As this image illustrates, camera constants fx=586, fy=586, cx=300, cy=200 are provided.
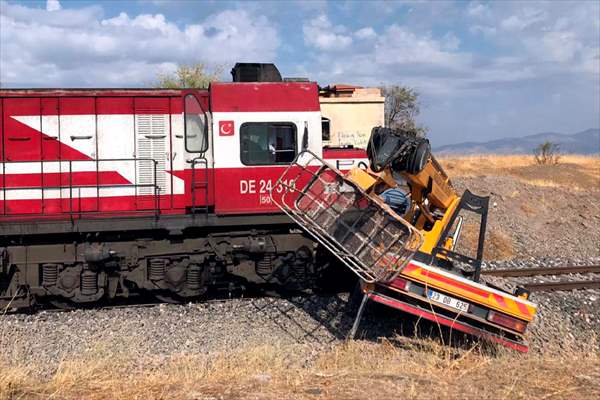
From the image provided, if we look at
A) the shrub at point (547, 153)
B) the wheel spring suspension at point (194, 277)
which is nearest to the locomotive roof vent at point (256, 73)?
the wheel spring suspension at point (194, 277)

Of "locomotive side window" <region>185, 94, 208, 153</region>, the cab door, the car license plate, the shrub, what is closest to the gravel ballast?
the car license plate

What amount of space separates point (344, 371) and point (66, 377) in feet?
8.65

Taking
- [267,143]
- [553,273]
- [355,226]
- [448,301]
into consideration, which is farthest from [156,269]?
[553,273]

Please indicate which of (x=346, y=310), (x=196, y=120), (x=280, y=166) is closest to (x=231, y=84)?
(x=196, y=120)

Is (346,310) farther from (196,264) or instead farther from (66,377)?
(66,377)

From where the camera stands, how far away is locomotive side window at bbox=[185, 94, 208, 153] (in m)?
9.84

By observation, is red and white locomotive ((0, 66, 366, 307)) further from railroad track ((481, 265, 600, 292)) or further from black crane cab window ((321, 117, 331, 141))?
railroad track ((481, 265, 600, 292))

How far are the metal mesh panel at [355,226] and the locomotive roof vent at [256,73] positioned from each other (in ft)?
9.19

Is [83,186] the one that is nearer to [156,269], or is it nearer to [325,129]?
[156,269]

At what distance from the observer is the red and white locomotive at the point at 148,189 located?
942cm

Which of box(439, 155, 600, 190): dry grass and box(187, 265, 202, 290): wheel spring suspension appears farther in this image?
box(439, 155, 600, 190): dry grass

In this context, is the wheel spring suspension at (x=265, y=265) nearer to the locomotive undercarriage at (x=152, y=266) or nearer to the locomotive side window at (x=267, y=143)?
the locomotive undercarriage at (x=152, y=266)

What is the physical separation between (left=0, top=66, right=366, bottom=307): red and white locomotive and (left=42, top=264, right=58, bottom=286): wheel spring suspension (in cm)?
2

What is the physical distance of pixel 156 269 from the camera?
9805 mm
